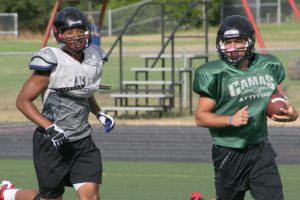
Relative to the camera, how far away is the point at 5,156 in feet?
39.3

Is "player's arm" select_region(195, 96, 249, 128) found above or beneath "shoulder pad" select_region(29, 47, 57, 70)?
beneath

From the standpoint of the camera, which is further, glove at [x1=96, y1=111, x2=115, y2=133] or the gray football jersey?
glove at [x1=96, y1=111, x2=115, y2=133]

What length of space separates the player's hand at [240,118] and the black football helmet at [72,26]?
1.23 m

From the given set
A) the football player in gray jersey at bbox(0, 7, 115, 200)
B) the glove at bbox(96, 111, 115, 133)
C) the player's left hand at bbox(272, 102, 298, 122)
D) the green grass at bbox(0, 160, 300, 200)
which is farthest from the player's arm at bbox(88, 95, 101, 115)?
the green grass at bbox(0, 160, 300, 200)

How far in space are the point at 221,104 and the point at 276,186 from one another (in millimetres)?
649

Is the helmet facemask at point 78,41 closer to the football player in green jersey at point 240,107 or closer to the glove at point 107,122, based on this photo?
the glove at point 107,122

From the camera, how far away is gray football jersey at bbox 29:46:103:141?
654 centimetres

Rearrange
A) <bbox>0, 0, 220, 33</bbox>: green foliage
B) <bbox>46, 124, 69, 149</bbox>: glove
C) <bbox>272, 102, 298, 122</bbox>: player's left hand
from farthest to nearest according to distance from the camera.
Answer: <bbox>0, 0, 220, 33</bbox>: green foliage → <bbox>46, 124, 69, 149</bbox>: glove → <bbox>272, 102, 298, 122</bbox>: player's left hand

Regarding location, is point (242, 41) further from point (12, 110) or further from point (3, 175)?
point (12, 110)

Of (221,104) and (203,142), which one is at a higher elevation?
(221,104)

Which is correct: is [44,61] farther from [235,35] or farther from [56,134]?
[235,35]

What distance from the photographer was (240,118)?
19.6 feet

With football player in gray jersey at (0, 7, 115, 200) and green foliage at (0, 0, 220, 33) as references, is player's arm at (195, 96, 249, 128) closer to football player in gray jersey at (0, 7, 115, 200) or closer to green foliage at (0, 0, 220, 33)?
football player in gray jersey at (0, 7, 115, 200)

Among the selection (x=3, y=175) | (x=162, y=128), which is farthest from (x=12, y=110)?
(x=3, y=175)
